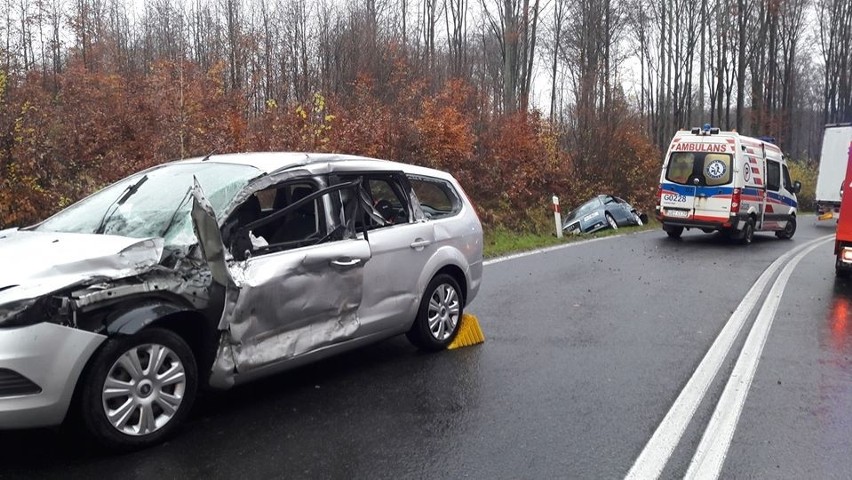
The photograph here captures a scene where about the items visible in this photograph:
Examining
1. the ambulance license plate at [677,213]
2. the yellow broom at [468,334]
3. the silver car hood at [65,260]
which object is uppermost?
the silver car hood at [65,260]

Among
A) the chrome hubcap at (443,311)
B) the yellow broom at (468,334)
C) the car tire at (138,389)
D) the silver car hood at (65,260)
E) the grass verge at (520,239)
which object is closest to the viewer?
the silver car hood at (65,260)

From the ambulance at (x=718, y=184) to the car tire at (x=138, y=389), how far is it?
14635 mm

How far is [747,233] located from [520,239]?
5.60 m

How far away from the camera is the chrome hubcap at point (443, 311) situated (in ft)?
19.9

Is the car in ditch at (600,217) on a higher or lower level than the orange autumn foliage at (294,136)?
lower

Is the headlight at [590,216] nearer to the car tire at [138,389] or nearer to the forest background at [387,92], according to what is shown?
the forest background at [387,92]

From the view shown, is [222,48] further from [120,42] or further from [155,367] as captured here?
[155,367]

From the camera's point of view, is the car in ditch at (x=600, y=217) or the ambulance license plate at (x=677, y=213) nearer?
the ambulance license plate at (x=677, y=213)

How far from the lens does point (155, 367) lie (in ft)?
12.8

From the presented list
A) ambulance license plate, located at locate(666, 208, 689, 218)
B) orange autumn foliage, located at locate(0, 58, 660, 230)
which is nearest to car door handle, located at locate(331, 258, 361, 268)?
orange autumn foliage, located at locate(0, 58, 660, 230)

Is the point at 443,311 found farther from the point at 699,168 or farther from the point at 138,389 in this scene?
the point at 699,168

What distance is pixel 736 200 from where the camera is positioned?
1579 centimetres

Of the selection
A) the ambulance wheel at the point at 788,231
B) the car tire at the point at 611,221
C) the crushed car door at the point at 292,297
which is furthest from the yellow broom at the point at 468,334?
the ambulance wheel at the point at 788,231

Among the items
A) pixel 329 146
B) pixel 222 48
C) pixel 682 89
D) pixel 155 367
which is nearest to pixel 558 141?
pixel 329 146
